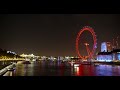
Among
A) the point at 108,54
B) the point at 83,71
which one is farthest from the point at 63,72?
the point at 108,54

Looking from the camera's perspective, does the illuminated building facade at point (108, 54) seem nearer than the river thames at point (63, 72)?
No

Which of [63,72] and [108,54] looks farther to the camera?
[108,54]

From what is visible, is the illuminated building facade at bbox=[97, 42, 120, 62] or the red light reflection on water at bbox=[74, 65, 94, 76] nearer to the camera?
the red light reflection on water at bbox=[74, 65, 94, 76]

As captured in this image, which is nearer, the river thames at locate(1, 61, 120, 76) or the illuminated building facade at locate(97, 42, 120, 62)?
the river thames at locate(1, 61, 120, 76)

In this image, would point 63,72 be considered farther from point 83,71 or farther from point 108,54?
point 108,54

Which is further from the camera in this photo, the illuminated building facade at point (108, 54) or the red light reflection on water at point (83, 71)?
the illuminated building facade at point (108, 54)
